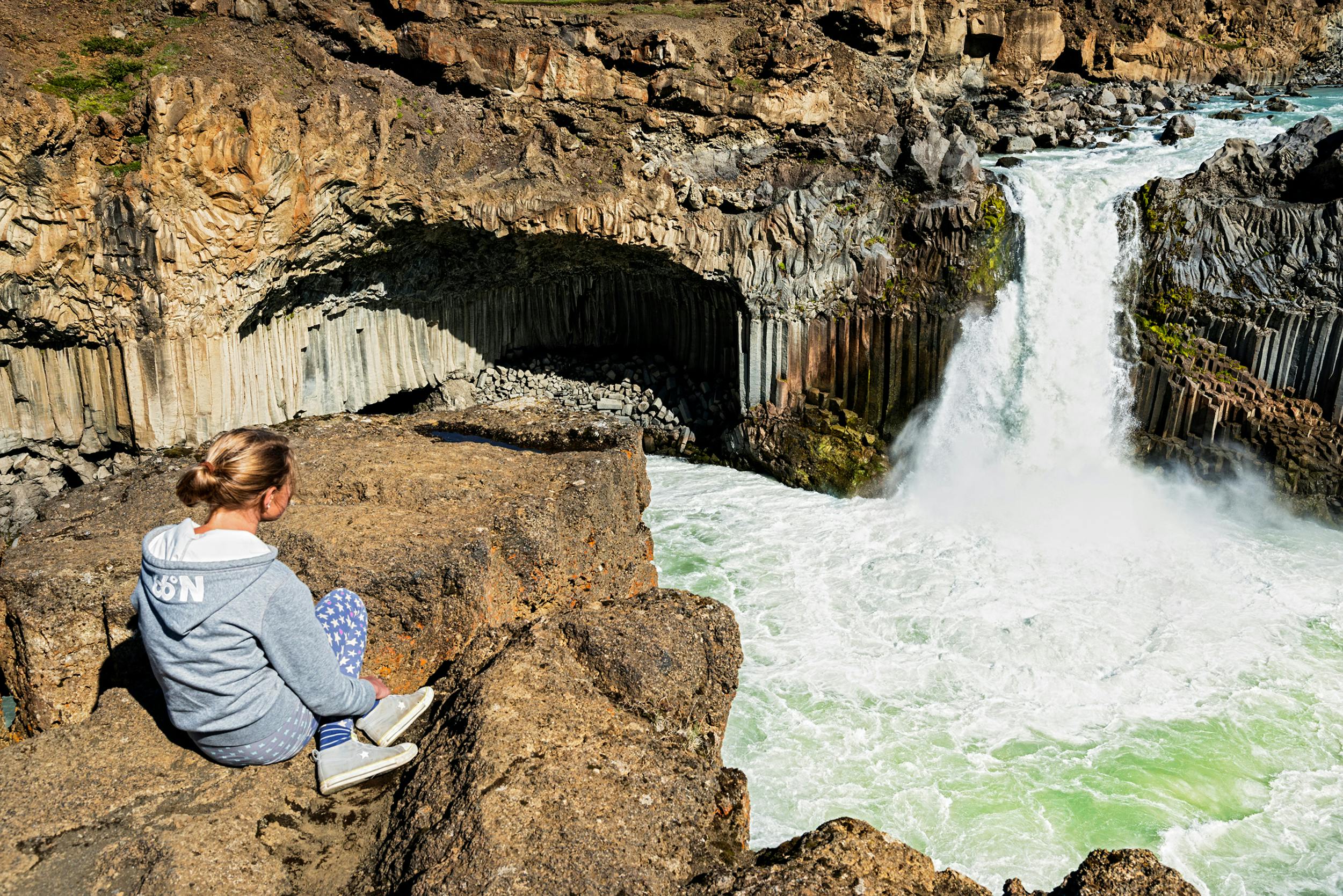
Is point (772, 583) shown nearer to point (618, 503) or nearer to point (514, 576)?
point (618, 503)

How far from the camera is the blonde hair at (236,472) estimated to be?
3.85 meters

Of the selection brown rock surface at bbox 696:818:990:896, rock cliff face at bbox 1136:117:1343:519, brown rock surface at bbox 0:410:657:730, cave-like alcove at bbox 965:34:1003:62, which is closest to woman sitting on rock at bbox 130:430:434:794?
brown rock surface at bbox 0:410:657:730

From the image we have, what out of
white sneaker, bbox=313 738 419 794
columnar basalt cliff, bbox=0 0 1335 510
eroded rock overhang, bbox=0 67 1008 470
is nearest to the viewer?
white sneaker, bbox=313 738 419 794

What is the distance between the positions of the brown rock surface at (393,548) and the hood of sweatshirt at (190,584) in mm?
1774

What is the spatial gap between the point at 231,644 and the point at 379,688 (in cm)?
98

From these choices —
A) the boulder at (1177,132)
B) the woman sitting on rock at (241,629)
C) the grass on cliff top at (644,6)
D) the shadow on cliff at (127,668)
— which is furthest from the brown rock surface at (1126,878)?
the boulder at (1177,132)

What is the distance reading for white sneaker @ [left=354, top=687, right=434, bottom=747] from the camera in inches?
179

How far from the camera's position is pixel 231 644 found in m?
3.90

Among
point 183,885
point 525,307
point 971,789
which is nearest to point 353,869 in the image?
point 183,885

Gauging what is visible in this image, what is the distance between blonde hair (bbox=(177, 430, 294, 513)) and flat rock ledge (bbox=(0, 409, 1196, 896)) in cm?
137

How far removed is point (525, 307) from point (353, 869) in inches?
630

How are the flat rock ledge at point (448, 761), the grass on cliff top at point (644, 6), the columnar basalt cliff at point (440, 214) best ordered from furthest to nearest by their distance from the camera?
the grass on cliff top at point (644, 6), the columnar basalt cliff at point (440, 214), the flat rock ledge at point (448, 761)

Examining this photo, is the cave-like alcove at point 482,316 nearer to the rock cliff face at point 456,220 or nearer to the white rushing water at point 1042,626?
the rock cliff face at point 456,220

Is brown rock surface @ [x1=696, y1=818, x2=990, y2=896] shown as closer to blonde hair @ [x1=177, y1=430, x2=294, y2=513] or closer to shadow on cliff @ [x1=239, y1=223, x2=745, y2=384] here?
blonde hair @ [x1=177, y1=430, x2=294, y2=513]
